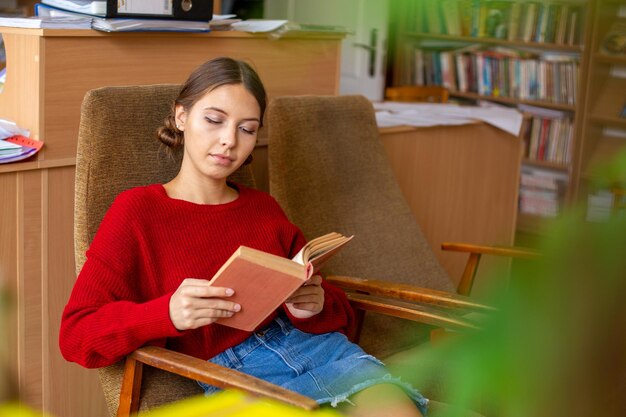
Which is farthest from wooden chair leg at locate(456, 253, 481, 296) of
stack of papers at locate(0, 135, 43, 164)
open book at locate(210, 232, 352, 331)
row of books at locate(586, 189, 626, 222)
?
row of books at locate(586, 189, 626, 222)

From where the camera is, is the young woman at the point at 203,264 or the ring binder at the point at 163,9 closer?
the young woman at the point at 203,264

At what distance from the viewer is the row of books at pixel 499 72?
4.74 m

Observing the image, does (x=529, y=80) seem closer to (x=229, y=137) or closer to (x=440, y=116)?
(x=440, y=116)

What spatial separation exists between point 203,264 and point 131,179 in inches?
10.5

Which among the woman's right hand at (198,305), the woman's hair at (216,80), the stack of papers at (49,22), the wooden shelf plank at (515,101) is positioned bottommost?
the woman's right hand at (198,305)

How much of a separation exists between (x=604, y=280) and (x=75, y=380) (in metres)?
1.74

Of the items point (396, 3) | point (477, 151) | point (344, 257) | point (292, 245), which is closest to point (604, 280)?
point (396, 3)

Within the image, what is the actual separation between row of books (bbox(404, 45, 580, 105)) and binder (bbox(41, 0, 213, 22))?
299cm

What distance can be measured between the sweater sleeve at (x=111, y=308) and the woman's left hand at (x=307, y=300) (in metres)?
0.22

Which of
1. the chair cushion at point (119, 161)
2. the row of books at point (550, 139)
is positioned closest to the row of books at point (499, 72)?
the row of books at point (550, 139)

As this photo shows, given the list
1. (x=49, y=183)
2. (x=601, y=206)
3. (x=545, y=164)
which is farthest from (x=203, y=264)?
(x=545, y=164)

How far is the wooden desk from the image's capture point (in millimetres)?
1695

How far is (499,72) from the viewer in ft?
16.3

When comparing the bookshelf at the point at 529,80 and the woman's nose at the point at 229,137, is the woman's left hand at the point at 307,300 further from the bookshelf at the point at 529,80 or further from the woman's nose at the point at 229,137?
the bookshelf at the point at 529,80
